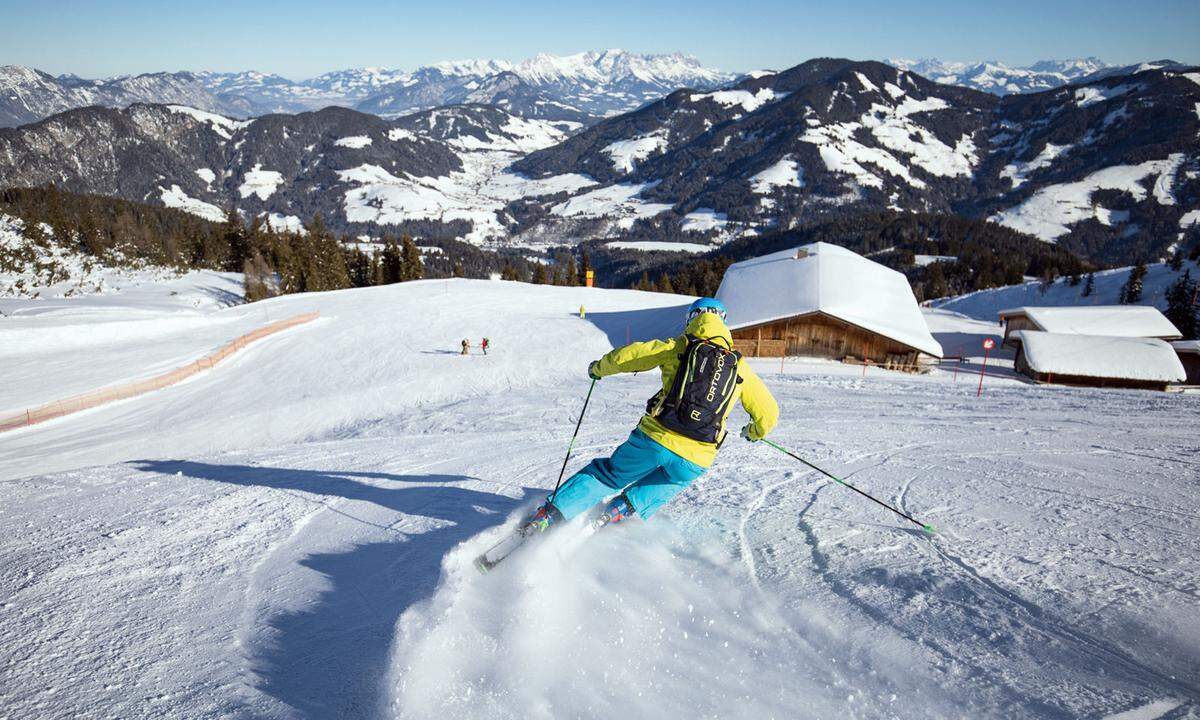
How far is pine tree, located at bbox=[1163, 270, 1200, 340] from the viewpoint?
50.4 meters

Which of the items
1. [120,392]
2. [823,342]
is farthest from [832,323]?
[120,392]

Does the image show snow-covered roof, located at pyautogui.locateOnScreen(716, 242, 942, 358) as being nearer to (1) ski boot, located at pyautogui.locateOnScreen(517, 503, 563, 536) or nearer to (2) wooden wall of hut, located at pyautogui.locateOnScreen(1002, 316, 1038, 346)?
(2) wooden wall of hut, located at pyautogui.locateOnScreen(1002, 316, 1038, 346)

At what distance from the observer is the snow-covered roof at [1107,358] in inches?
1009

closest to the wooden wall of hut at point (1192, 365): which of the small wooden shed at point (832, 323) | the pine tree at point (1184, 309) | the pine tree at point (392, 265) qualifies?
the small wooden shed at point (832, 323)

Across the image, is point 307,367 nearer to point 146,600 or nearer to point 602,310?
point 602,310

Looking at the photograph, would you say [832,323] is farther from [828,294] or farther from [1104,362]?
[1104,362]

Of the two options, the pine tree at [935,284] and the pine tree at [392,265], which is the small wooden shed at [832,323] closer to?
the pine tree at [392,265]

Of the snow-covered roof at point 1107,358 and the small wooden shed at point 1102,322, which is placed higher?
the small wooden shed at point 1102,322

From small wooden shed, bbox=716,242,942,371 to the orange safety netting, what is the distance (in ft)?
71.0

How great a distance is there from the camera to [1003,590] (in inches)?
169

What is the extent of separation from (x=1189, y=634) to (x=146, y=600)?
23.2 feet

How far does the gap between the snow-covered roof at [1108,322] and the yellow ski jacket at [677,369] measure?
42.4 meters

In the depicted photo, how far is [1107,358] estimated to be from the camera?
85.6 feet

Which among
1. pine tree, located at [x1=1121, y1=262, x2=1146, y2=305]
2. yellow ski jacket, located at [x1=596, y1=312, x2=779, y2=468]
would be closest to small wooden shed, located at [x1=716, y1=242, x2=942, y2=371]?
yellow ski jacket, located at [x1=596, y1=312, x2=779, y2=468]
